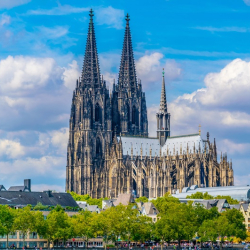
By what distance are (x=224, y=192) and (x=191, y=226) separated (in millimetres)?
55973

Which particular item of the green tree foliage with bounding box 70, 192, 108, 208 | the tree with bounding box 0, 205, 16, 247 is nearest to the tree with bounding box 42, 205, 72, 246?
the tree with bounding box 0, 205, 16, 247

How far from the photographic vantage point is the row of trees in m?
112

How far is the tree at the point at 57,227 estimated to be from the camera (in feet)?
372

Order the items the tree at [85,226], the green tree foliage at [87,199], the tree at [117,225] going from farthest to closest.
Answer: the green tree foliage at [87,199] → the tree at [117,225] → the tree at [85,226]

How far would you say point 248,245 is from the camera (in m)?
129

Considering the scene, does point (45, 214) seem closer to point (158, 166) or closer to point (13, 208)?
point (13, 208)

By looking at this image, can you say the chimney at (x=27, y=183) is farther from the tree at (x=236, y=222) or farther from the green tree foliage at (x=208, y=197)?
the tree at (x=236, y=222)

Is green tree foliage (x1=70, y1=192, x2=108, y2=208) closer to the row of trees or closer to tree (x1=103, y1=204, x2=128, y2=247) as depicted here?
the row of trees

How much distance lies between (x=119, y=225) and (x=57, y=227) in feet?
31.5

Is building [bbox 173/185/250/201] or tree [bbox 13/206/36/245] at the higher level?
building [bbox 173/185/250/201]

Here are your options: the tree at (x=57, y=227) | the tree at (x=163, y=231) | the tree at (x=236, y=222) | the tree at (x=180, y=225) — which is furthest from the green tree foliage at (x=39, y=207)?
the tree at (x=236, y=222)

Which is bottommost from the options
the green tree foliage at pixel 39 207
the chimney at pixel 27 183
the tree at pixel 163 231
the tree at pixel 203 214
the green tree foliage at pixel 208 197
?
the tree at pixel 163 231

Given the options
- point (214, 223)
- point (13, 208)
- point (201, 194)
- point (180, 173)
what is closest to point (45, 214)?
point (13, 208)

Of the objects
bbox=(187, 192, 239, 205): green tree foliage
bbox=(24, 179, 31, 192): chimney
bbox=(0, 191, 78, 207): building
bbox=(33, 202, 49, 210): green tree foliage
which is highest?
bbox=(24, 179, 31, 192): chimney
